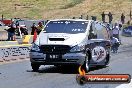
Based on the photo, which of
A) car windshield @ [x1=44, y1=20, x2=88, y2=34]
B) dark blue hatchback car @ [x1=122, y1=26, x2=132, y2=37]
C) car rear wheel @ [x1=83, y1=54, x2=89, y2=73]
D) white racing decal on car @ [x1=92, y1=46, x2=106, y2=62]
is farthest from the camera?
dark blue hatchback car @ [x1=122, y1=26, x2=132, y2=37]

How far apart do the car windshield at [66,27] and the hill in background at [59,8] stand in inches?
2256

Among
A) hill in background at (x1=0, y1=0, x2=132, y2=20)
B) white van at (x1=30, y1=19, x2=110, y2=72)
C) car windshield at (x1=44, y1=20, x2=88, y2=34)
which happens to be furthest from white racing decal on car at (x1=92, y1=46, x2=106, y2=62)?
hill in background at (x1=0, y1=0, x2=132, y2=20)

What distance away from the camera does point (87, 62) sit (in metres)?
15.7

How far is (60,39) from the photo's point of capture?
15156 millimetres

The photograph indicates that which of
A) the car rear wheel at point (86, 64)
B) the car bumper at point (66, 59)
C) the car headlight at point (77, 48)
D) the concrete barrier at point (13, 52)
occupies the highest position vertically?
the car headlight at point (77, 48)

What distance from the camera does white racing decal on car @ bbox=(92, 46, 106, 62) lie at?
638 inches

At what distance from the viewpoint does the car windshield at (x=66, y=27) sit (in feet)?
52.1

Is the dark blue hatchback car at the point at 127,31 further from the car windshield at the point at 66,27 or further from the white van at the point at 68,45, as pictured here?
the car windshield at the point at 66,27

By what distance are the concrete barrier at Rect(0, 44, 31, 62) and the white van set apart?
18.7ft

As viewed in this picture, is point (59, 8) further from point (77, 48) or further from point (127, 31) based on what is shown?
point (77, 48)

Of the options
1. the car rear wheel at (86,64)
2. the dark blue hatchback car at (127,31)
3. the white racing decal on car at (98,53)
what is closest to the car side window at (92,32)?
the white racing decal on car at (98,53)

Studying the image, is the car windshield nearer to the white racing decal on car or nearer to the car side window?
the car side window

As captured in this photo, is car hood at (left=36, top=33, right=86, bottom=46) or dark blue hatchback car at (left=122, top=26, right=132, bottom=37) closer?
car hood at (left=36, top=33, right=86, bottom=46)

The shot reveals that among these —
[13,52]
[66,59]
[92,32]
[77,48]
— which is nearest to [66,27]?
[92,32]
